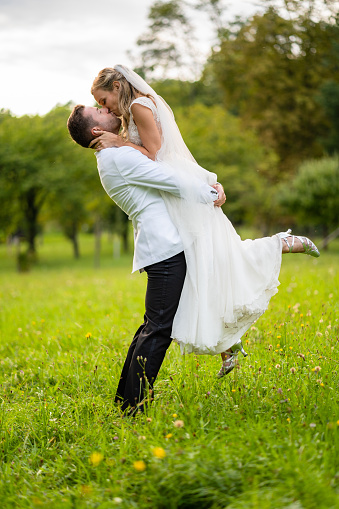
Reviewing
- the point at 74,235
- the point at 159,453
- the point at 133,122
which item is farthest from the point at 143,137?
the point at 74,235

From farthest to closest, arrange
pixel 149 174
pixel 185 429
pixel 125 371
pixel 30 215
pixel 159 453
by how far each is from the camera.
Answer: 1. pixel 30 215
2. pixel 125 371
3. pixel 149 174
4. pixel 185 429
5. pixel 159 453

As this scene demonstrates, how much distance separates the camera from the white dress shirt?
3186mm

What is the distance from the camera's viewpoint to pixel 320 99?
26219mm

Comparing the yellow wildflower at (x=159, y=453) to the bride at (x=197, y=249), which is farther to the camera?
the bride at (x=197, y=249)

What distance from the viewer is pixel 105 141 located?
129 inches

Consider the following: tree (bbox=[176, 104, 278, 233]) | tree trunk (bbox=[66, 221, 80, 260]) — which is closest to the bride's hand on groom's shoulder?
tree (bbox=[176, 104, 278, 233])

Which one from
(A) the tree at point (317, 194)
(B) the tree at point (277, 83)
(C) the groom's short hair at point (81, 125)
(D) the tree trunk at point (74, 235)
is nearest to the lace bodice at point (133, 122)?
(C) the groom's short hair at point (81, 125)

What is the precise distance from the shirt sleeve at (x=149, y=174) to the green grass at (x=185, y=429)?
131 centimetres

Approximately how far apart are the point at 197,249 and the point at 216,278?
9.5 inches

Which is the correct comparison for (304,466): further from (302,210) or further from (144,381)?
(302,210)

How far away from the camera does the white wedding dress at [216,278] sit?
3.21 metres

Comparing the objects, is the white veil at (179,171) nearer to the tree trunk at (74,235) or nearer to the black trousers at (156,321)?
the black trousers at (156,321)

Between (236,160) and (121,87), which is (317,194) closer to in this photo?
(236,160)

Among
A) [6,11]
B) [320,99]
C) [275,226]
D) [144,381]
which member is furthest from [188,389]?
[275,226]
